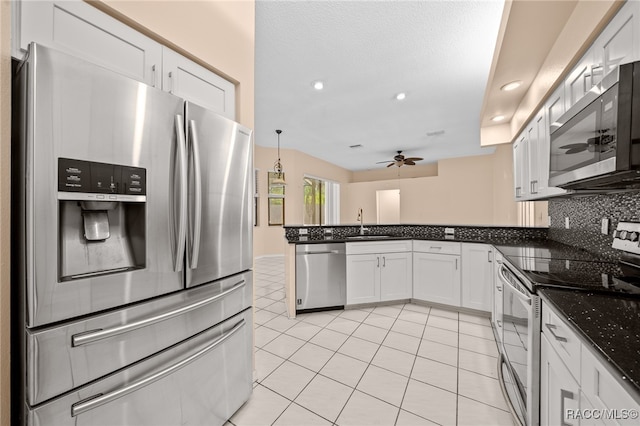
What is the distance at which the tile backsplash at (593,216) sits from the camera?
1.59m

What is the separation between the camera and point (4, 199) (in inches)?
33.9

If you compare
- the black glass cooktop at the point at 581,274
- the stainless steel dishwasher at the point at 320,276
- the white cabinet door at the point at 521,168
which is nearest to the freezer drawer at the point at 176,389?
the stainless steel dishwasher at the point at 320,276

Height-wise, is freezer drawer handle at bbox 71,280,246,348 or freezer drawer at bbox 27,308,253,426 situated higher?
freezer drawer handle at bbox 71,280,246,348

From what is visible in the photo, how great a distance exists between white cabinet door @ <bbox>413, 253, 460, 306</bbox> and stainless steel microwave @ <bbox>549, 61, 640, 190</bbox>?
1883 millimetres

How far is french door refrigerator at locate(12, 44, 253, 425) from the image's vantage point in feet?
2.71

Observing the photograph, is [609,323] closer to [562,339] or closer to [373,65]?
[562,339]

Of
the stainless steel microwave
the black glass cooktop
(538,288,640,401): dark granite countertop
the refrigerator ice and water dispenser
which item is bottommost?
(538,288,640,401): dark granite countertop

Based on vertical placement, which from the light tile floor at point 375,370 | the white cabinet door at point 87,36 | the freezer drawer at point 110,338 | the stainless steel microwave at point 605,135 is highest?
the white cabinet door at point 87,36

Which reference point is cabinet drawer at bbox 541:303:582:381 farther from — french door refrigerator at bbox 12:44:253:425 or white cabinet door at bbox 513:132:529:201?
white cabinet door at bbox 513:132:529:201

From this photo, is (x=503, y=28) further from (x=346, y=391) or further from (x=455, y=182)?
(x=455, y=182)

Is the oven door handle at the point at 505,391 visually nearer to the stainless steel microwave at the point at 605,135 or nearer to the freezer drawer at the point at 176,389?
the stainless steel microwave at the point at 605,135

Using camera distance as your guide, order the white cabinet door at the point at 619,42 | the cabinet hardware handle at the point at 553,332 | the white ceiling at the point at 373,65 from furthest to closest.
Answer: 1. the white ceiling at the point at 373,65
2. the white cabinet door at the point at 619,42
3. the cabinet hardware handle at the point at 553,332

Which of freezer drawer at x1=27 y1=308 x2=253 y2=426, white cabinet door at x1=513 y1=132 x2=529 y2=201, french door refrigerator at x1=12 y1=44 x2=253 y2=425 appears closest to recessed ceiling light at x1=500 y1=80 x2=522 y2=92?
white cabinet door at x1=513 y1=132 x2=529 y2=201

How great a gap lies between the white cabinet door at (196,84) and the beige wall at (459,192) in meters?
6.52
